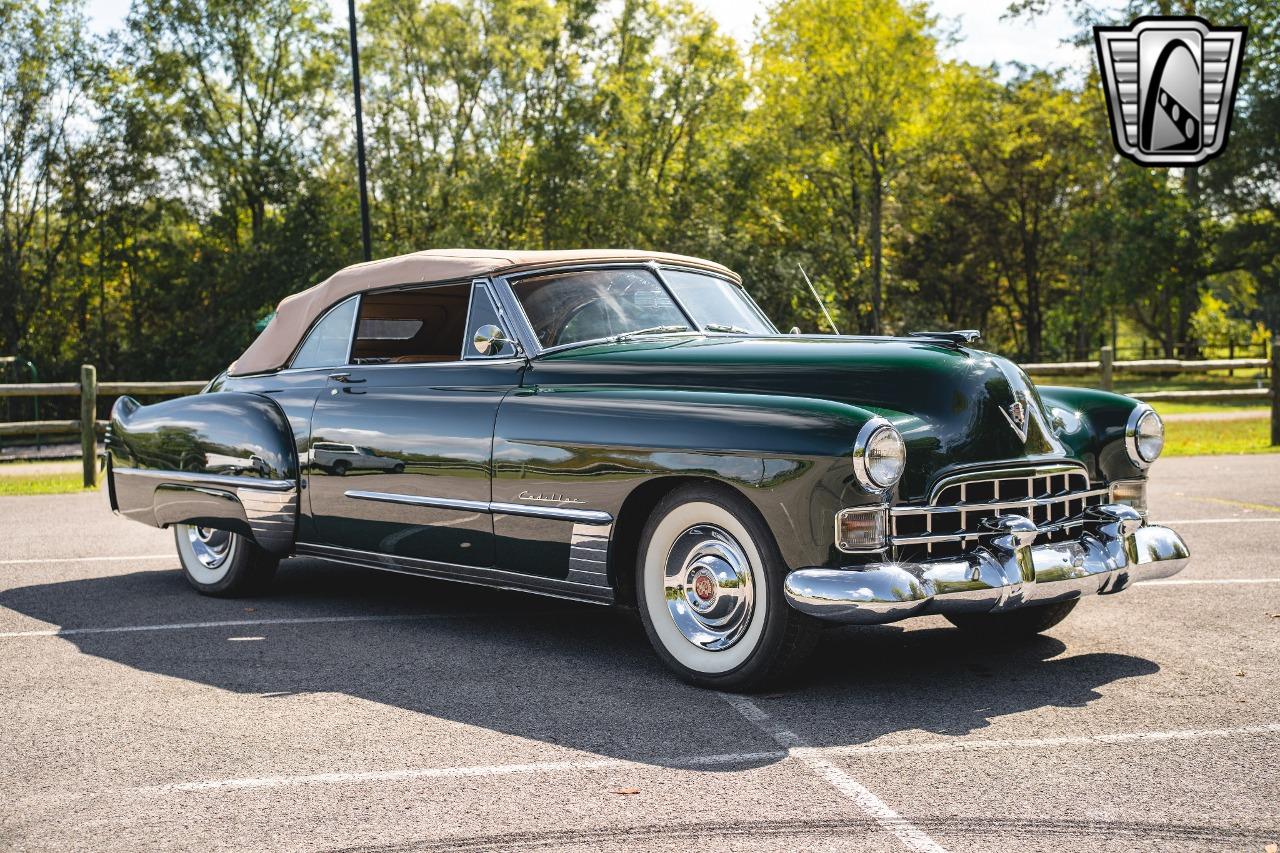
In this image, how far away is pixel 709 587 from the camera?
4.85 meters

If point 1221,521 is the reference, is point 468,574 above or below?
above

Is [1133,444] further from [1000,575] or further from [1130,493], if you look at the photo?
[1000,575]

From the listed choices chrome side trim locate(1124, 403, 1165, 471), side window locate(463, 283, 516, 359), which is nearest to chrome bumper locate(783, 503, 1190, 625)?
chrome side trim locate(1124, 403, 1165, 471)

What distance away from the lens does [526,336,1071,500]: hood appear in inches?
188

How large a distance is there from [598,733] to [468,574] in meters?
1.58

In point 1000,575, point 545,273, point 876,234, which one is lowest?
point 1000,575

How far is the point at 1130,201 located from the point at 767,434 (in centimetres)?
3764

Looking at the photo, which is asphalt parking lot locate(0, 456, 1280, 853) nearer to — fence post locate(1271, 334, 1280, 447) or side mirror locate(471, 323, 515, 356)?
side mirror locate(471, 323, 515, 356)

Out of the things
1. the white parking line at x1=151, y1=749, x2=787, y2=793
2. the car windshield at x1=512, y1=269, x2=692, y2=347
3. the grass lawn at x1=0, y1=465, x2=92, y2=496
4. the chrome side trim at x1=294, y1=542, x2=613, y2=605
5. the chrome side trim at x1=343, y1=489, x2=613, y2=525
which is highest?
the car windshield at x1=512, y1=269, x2=692, y2=347

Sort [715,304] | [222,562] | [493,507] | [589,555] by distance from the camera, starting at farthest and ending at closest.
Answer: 1. [222,562]
2. [715,304]
3. [493,507]
4. [589,555]

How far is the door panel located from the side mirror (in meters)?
0.07

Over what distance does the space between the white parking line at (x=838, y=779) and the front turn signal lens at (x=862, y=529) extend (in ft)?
2.16

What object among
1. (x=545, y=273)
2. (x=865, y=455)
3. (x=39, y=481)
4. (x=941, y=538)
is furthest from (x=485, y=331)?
(x=39, y=481)

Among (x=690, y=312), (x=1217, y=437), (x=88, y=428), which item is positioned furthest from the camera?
(x=1217, y=437)
